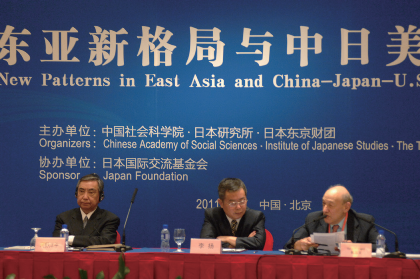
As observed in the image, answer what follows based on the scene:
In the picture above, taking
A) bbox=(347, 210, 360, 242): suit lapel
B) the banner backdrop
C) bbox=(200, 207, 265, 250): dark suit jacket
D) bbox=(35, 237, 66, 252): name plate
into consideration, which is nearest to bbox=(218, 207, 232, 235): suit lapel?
bbox=(200, 207, 265, 250): dark suit jacket

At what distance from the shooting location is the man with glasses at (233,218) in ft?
11.6

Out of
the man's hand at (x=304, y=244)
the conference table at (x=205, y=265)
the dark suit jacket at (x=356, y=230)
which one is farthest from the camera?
the dark suit jacket at (x=356, y=230)

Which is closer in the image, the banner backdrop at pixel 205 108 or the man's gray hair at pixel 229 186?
the man's gray hair at pixel 229 186

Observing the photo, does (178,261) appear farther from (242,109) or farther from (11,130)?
(11,130)

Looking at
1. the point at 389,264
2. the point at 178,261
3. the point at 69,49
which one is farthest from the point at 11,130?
the point at 389,264

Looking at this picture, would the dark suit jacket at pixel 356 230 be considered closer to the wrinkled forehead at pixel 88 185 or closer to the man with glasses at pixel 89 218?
the man with glasses at pixel 89 218

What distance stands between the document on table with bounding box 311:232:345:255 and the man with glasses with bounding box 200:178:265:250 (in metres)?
0.63

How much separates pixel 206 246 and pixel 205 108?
5.71 feet

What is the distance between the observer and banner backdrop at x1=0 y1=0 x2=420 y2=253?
13.6 ft

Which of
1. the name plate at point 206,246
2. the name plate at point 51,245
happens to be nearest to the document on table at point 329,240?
the name plate at point 206,246

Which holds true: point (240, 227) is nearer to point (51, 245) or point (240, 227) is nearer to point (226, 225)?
point (226, 225)

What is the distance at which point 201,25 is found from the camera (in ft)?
14.2

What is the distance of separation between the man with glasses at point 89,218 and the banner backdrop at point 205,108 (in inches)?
20.6

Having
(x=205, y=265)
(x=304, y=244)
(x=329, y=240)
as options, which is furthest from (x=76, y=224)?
(x=329, y=240)
